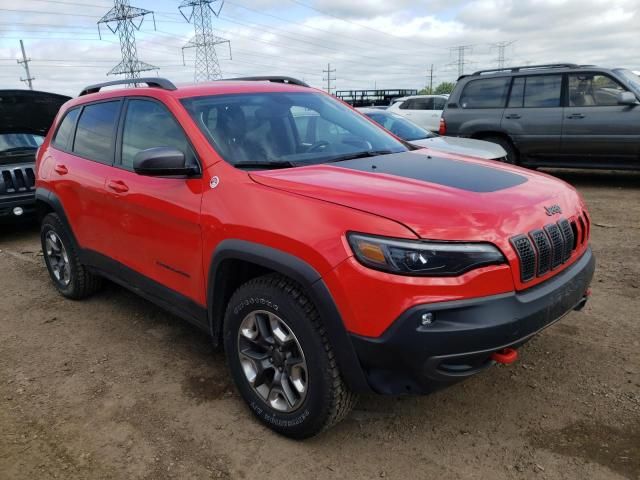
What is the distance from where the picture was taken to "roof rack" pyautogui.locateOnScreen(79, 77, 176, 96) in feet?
11.5

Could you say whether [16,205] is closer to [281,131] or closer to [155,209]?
[155,209]

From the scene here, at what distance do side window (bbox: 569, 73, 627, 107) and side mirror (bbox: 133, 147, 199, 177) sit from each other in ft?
25.4

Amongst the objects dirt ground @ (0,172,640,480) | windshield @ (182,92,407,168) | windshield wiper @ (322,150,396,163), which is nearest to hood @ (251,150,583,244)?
windshield wiper @ (322,150,396,163)

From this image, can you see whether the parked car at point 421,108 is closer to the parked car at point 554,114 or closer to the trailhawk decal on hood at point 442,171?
the parked car at point 554,114

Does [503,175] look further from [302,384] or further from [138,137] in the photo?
[138,137]

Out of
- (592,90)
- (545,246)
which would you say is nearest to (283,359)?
(545,246)

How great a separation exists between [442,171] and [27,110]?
6808 millimetres

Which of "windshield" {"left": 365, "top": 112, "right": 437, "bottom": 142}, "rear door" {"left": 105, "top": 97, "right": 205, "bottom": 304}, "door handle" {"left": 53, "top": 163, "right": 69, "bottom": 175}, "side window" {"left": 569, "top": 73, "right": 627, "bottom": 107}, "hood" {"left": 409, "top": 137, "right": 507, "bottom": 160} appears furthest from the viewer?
"side window" {"left": 569, "top": 73, "right": 627, "bottom": 107}

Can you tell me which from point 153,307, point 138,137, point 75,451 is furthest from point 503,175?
point 153,307

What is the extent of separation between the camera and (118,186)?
360 cm

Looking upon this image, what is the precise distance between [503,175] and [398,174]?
593 millimetres

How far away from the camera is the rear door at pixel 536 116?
888 cm

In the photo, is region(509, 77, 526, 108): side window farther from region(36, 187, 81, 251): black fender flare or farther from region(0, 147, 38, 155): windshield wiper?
region(0, 147, 38, 155): windshield wiper

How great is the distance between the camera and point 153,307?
4562 mm
